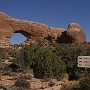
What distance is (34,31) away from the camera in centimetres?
4412

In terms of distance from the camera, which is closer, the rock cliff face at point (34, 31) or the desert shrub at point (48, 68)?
the desert shrub at point (48, 68)

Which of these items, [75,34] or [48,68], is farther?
[75,34]

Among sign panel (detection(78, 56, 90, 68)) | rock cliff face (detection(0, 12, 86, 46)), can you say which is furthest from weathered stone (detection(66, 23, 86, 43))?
sign panel (detection(78, 56, 90, 68))

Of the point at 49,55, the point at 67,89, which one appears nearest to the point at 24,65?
the point at 49,55

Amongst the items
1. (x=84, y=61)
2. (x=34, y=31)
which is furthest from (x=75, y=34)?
(x=84, y=61)

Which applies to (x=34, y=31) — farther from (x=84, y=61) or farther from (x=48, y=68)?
(x=84, y=61)

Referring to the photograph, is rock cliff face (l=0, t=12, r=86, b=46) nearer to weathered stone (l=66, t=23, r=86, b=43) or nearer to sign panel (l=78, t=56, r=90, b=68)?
weathered stone (l=66, t=23, r=86, b=43)

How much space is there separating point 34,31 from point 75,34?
7.69 m

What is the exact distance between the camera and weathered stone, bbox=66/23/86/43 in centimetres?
4297

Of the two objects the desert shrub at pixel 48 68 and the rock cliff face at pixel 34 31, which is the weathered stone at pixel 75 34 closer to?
the rock cliff face at pixel 34 31

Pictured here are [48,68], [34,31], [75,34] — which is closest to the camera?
[48,68]

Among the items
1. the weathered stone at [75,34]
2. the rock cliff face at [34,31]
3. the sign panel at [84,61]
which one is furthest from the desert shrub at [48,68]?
the weathered stone at [75,34]

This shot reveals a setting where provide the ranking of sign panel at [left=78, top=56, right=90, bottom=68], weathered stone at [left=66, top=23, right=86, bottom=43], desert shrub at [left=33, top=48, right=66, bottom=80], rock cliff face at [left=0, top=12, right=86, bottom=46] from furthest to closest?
weathered stone at [left=66, top=23, right=86, bottom=43] < rock cliff face at [left=0, top=12, right=86, bottom=46] < desert shrub at [left=33, top=48, right=66, bottom=80] < sign panel at [left=78, top=56, right=90, bottom=68]

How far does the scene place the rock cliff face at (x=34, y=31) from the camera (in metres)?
41.9
